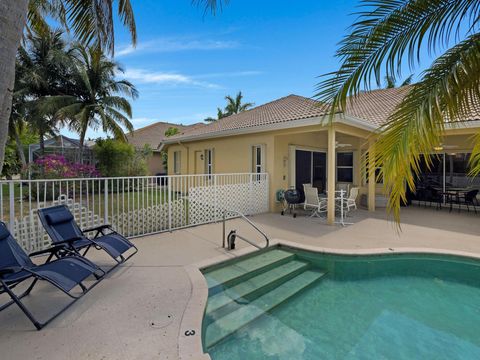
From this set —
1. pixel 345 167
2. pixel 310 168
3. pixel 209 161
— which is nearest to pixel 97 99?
pixel 209 161

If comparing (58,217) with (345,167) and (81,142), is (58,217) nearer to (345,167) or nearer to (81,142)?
(345,167)

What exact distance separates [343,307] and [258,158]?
7715 mm

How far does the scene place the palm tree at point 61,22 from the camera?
90.4 inches

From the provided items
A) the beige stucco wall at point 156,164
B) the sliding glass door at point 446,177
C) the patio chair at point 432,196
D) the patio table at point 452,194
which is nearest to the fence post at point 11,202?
the sliding glass door at point 446,177

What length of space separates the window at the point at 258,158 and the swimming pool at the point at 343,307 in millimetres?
5308

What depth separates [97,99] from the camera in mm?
19688

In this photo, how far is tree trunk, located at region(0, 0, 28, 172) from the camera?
2.26 metres

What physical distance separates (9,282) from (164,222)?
181 inches

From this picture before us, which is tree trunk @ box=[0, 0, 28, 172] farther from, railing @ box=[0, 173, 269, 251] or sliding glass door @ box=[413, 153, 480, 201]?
sliding glass door @ box=[413, 153, 480, 201]

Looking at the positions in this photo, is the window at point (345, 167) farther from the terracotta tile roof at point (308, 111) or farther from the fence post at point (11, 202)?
the fence post at point (11, 202)

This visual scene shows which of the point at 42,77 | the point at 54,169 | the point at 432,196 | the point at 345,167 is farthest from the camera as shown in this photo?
the point at 42,77

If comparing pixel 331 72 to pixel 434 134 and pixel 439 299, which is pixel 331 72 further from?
pixel 439 299

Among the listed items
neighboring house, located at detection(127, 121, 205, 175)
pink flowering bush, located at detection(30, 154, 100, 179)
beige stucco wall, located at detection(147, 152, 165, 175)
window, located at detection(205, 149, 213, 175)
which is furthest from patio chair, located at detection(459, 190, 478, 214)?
beige stucco wall, located at detection(147, 152, 165, 175)

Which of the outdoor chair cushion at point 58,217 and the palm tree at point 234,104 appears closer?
the outdoor chair cushion at point 58,217
